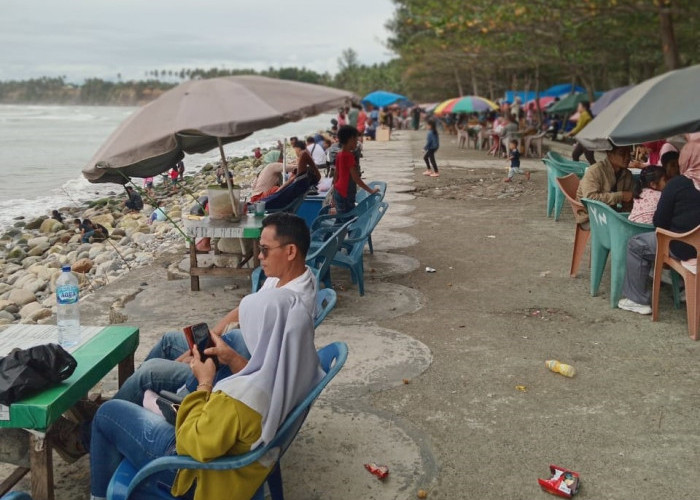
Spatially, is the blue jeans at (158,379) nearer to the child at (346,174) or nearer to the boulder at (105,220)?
the child at (346,174)

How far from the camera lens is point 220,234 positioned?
6074mm

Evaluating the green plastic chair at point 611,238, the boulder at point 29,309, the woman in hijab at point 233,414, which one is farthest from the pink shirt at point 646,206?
the boulder at point 29,309

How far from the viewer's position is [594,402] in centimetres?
395

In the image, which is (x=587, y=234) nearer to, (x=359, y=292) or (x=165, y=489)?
(x=359, y=292)

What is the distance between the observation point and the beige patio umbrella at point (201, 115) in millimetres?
4633

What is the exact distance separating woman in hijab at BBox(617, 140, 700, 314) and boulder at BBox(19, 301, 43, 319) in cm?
659

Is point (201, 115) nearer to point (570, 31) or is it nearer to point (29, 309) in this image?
point (29, 309)

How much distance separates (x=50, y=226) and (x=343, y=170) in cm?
1169

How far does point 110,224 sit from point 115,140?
42.9 feet

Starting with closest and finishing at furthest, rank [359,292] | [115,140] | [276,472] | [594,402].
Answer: [276,472] → [594,402] → [115,140] → [359,292]

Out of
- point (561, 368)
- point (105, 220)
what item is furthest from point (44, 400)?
point (105, 220)

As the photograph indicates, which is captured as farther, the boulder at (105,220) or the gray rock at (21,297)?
the boulder at (105,220)

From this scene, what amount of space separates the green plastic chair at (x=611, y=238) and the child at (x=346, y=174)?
2.18m

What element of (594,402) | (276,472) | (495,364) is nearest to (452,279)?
(495,364)
